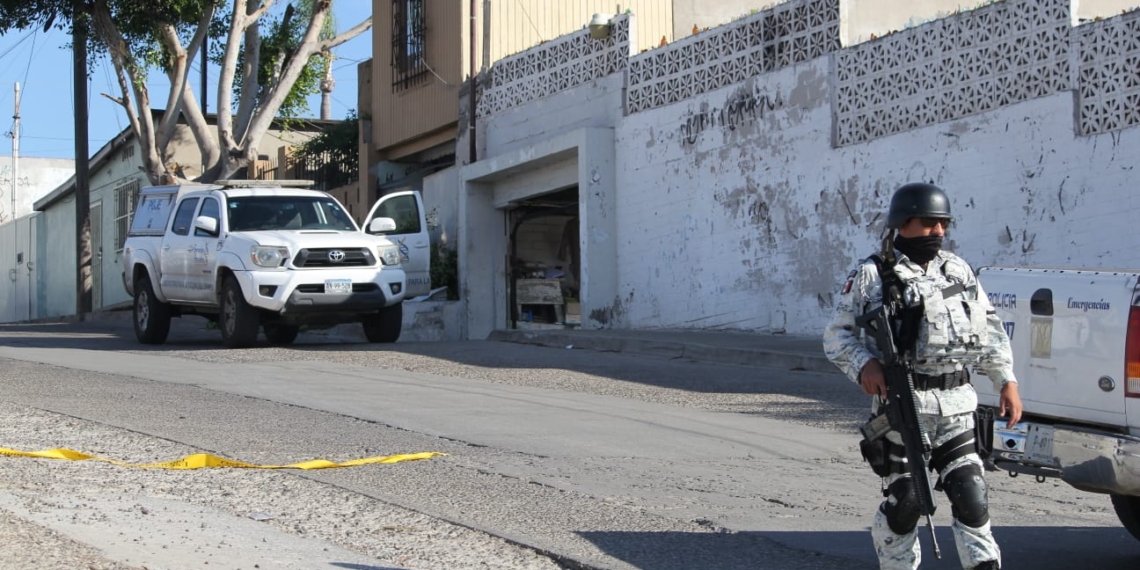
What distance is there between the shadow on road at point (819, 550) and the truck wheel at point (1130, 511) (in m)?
0.13

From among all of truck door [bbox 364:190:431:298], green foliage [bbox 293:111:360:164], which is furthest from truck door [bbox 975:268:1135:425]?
green foliage [bbox 293:111:360:164]

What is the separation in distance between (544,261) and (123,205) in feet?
59.3

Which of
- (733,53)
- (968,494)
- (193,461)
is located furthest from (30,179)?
(968,494)

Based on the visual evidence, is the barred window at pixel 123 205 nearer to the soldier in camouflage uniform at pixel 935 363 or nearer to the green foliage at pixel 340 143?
the green foliage at pixel 340 143

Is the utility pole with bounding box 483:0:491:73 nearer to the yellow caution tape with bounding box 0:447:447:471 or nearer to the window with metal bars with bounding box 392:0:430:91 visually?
the window with metal bars with bounding box 392:0:430:91

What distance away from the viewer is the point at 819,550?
623cm

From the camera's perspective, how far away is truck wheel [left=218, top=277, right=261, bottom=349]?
16484mm

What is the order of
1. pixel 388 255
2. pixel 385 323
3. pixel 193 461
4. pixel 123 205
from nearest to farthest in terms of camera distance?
pixel 193 461
pixel 388 255
pixel 385 323
pixel 123 205

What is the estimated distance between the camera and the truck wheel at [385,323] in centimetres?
1767

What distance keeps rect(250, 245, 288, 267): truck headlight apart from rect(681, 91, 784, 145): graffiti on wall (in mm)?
5674

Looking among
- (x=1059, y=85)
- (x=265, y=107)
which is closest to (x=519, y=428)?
(x=1059, y=85)

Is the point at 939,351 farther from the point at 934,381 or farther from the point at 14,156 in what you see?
the point at 14,156

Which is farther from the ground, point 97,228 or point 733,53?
point 733,53

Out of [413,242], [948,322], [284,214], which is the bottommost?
[948,322]
